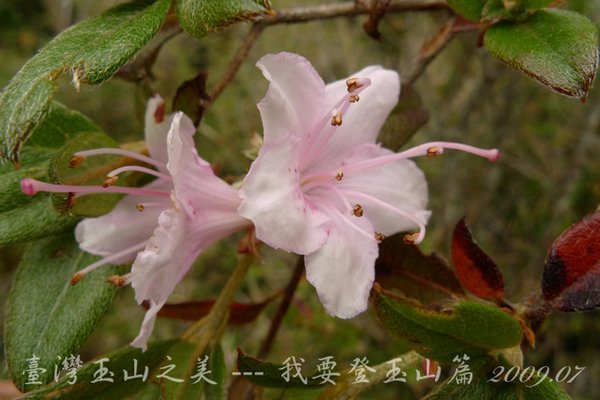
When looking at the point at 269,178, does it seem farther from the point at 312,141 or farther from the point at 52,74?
the point at 52,74

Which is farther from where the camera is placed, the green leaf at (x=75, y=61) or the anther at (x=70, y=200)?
the anther at (x=70, y=200)

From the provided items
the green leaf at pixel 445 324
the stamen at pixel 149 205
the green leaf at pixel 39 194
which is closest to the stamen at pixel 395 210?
the green leaf at pixel 445 324

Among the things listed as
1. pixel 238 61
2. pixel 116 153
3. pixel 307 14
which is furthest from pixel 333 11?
pixel 116 153

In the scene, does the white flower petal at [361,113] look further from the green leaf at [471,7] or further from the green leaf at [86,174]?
the green leaf at [86,174]

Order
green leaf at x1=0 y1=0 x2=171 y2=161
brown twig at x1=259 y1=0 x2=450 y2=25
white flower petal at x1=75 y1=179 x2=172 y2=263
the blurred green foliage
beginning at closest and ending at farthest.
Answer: green leaf at x1=0 y1=0 x2=171 y2=161
white flower petal at x1=75 y1=179 x2=172 y2=263
brown twig at x1=259 y1=0 x2=450 y2=25
the blurred green foliage

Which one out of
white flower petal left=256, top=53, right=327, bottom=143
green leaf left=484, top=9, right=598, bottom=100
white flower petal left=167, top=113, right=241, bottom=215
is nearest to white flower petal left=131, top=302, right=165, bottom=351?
white flower petal left=167, top=113, right=241, bottom=215

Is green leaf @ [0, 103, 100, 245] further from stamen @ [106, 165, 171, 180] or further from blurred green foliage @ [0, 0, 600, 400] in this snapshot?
blurred green foliage @ [0, 0, 600, 400]

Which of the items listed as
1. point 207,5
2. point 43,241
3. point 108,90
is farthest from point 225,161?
point 207,5
